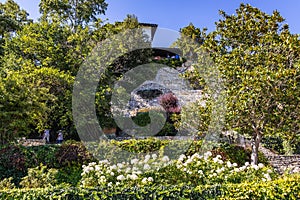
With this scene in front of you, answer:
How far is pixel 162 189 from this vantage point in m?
4.59

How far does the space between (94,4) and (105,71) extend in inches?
310

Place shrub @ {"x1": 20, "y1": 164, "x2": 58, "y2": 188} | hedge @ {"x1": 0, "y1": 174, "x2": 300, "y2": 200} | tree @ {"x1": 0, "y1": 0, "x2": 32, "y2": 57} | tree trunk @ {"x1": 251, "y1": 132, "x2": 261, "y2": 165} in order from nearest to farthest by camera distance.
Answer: hedge @ {"x1": 0, "y1": 174, "x2": 300, "y2": 200}
shrub @ {"x1": 20, "y1": 164, "x2": 58, "y2": 188}
tree trunk @ {"x1": 251, "y1": 132, "x2": 261, "y2": 165}
tree @ {"x1": 0, "y1": 0, "x2": 32, "y2": 57}

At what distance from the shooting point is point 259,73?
7496 mm

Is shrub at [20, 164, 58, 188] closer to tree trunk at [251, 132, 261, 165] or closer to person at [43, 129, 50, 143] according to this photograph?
tree trunk at [251, 132, 261, 165]

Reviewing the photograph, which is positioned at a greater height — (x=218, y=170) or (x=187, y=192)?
(x=218, y=170)

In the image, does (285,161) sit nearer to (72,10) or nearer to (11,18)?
(72,10)

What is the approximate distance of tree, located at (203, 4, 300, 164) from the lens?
758cm

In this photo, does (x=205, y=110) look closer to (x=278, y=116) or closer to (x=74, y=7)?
(x=278, y=116)

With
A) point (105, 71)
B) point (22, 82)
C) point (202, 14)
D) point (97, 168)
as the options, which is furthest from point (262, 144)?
point (22, 82)

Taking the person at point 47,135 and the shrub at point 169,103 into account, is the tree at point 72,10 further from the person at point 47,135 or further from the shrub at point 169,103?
the person at point 47,135

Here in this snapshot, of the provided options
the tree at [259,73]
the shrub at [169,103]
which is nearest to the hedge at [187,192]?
the tree at [259,73]

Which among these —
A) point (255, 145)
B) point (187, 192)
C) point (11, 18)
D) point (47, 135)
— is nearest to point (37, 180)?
point (187, 192)

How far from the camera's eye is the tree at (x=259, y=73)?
7582mm

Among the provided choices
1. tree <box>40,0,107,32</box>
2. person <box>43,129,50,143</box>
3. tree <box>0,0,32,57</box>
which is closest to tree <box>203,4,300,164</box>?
person <box>43,129,50,143</box>
